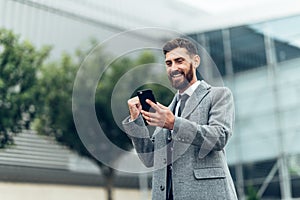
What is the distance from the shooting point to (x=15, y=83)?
9680 millimetres

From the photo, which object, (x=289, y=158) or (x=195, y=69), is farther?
(x=289, y=158)

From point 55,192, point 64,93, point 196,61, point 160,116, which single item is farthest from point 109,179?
point 160,116

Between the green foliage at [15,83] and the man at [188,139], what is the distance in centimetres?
755

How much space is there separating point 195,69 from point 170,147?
0.32 metres

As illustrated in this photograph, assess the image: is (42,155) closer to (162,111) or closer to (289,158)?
(289,158)

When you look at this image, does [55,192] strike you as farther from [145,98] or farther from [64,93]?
[145,98]

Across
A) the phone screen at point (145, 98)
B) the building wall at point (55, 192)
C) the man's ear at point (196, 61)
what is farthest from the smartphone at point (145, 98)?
the building wall at point (55, 192)

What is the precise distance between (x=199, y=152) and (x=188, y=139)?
0.48 feet

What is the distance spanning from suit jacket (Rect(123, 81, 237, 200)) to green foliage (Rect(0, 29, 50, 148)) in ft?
24.8

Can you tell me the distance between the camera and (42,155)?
38.7 feet

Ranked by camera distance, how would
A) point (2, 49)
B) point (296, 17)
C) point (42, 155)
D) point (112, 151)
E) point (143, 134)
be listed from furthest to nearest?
point (42, 155) → point (296, 17) → point (2, 49) → point (112, 151) → point (143, 134)

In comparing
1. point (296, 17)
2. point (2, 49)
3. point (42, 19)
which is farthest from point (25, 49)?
point (296, 17)

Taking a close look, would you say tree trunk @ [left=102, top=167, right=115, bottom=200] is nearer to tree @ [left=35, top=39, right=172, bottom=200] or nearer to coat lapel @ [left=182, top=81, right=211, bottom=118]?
tree @ [left=35, top=39, right=172, bottom=200]

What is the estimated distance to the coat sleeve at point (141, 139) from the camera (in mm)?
2125
